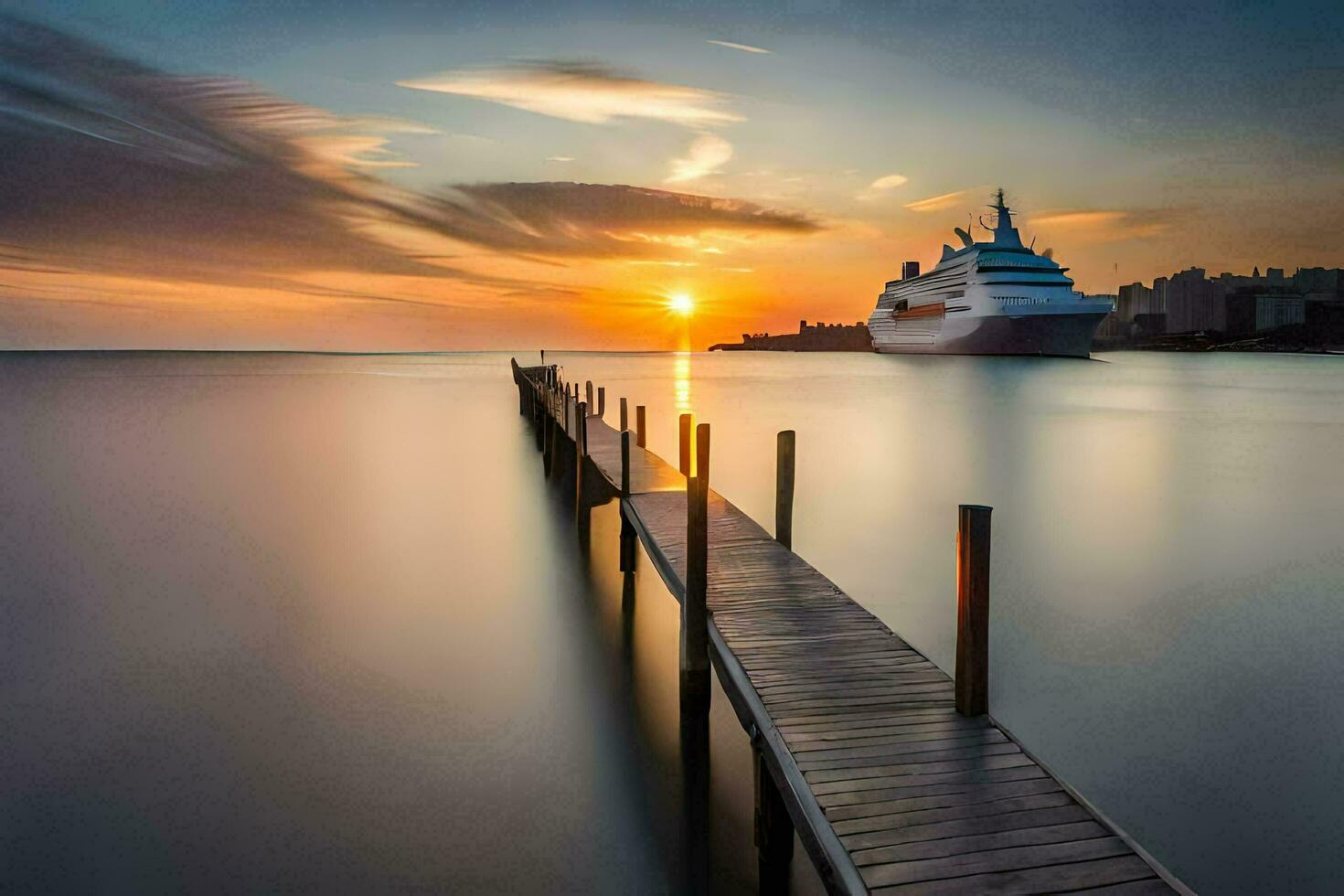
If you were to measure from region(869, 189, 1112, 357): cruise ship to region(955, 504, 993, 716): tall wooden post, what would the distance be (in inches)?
2647

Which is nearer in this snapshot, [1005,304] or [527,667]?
[527,667]

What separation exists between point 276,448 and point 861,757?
25424 mm

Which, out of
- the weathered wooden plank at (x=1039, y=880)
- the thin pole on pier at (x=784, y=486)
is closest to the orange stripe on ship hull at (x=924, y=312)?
the thin pole on pier at (x=784, y=486)

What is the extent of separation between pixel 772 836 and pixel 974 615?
1720 mm

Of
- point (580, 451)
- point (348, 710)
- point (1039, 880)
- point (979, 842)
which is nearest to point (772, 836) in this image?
point (979, 842)

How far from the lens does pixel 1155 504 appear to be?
16141 millimetres

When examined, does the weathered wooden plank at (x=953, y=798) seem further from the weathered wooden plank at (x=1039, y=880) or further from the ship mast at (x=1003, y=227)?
the ship mast at (x=1003, y=227)

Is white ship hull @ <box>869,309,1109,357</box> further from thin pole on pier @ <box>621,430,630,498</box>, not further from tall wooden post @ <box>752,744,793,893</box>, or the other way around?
tall wooden post @ <box>752,744,793,893</box>

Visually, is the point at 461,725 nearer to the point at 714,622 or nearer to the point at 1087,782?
the point at 714,622

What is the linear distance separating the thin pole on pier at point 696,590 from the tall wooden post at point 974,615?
206 centimetres

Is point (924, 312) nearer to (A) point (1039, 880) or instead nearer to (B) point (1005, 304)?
(B) point (1005, 304)

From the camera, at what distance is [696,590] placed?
594cm

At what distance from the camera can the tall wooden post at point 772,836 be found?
4.45 meters

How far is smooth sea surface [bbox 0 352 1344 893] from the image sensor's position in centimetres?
511
